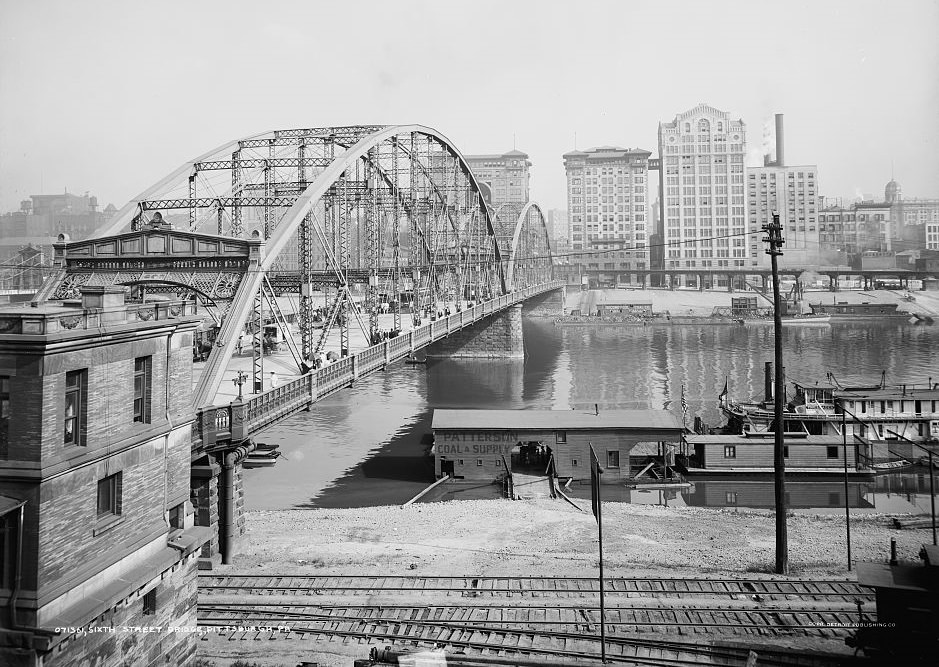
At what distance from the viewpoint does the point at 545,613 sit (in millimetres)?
20719

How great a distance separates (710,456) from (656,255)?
538ft

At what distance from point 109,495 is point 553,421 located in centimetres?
2970

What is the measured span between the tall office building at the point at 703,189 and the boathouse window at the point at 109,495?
17691cm

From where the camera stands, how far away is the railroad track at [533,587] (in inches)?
864

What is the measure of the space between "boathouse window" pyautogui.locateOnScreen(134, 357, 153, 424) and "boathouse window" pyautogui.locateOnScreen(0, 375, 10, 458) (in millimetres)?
3088

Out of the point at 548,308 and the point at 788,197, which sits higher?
the point at 788,197

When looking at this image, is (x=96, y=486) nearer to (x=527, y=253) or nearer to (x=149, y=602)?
(x=149, y=602)

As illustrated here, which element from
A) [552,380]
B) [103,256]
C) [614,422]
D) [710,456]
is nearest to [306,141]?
[103,256]

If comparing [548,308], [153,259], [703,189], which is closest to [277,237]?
[153,259]

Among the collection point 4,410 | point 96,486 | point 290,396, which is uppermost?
point 4,410

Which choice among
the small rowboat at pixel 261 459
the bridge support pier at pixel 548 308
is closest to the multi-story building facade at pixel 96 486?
the small rowboat at pixel 261 459

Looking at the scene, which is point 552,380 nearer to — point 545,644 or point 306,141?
point 306,141

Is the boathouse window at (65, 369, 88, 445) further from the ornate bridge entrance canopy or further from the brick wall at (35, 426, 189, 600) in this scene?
the ornate bridge entrance canopy

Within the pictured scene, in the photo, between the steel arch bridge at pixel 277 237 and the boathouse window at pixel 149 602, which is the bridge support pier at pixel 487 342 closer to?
the steel arch bridge at pixel 277 237
